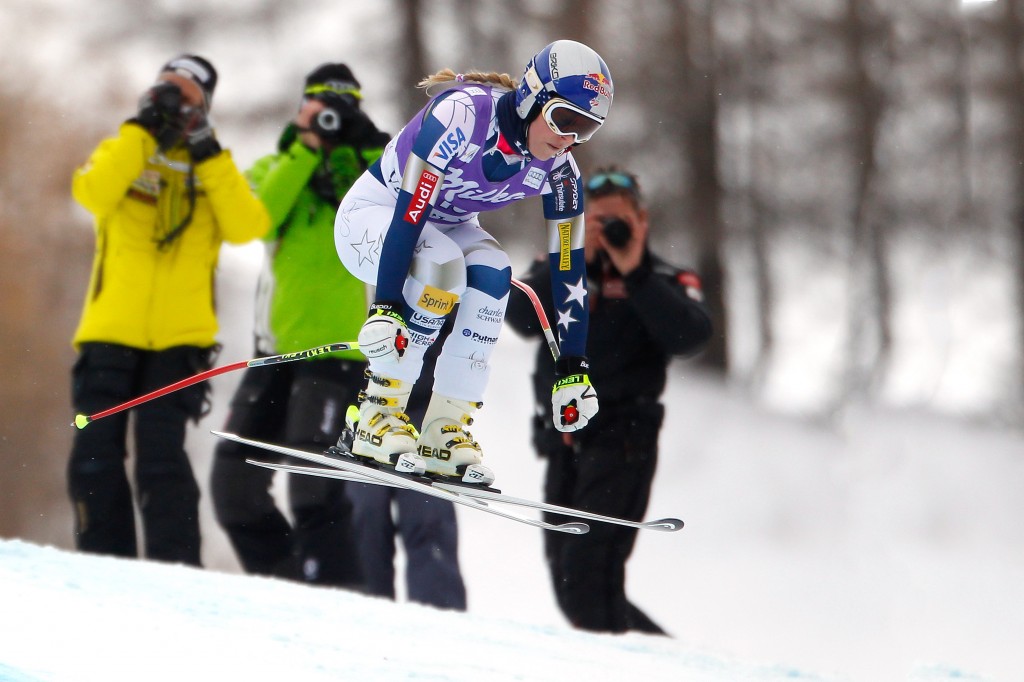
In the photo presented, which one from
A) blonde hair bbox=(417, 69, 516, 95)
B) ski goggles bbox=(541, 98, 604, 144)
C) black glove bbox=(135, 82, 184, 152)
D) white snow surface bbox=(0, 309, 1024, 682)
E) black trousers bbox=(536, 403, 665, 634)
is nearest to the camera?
white snow surface bbox=(0, 309, 1024, 682)

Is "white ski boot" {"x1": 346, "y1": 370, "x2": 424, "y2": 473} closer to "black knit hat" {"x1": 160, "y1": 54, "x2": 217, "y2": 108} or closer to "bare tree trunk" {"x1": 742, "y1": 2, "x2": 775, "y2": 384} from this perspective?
"black knit hat" {"x1": 160, "y1": 54, "x2": 217, "y2": 108}

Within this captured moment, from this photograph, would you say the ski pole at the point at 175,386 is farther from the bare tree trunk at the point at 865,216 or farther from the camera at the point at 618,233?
the bare tree trunk at the point at 865,216

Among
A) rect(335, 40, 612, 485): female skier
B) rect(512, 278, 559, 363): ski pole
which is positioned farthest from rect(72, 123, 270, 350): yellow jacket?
rect(512, 278, 559, 363): ski pole

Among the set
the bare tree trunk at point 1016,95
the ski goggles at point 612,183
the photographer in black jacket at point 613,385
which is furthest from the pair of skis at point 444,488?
the bare tree trunk at point 1016,95

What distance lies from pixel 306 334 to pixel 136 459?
922 millimetres

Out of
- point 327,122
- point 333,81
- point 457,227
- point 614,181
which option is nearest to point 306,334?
point 327,122

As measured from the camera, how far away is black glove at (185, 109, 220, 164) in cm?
493

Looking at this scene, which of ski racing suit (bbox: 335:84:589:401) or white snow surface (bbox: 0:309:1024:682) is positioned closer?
white snow surface (bbox: 0:309:1024:682)

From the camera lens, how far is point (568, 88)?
3.83m

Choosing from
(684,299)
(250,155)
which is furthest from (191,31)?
(684,299)

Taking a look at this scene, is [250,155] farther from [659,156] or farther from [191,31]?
[659,156]

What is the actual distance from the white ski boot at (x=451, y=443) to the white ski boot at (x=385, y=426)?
12cm

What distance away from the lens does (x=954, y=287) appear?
1368 centimetres

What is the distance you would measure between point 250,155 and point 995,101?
8.58m
